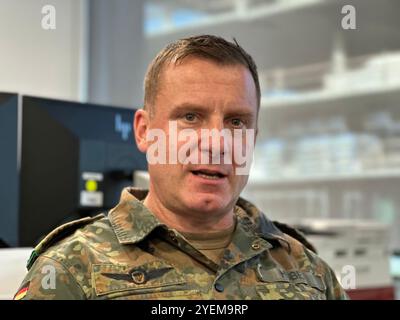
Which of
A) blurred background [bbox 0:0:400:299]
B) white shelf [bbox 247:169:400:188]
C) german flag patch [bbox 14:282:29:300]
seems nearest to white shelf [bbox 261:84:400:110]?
blurred background [bbox 0:0:400:299]

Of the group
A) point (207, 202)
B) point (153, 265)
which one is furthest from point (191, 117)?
point (153, 265)

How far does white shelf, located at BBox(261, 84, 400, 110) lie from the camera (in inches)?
107

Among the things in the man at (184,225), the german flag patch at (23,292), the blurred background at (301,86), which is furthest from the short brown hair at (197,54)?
the blurred background at (301,86)

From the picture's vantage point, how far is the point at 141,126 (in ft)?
3.60

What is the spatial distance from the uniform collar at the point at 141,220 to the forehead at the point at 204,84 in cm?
19

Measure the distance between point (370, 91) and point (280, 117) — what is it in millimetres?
474

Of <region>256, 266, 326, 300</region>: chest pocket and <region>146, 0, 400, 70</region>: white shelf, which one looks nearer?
<region>256, 266, 326, 300</region>: chest pocket

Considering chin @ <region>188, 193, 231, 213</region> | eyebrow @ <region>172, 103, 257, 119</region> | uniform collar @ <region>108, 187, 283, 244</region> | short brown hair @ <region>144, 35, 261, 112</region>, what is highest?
short brown hair @ <region>144, 35, 261, 112</region>

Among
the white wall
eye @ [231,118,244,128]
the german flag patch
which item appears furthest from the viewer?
the white wall

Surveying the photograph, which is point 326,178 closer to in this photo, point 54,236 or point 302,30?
point 302,30

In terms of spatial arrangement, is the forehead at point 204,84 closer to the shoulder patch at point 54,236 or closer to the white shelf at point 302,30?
the shoulder patch at point 54,236

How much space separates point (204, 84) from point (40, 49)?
2.77ft

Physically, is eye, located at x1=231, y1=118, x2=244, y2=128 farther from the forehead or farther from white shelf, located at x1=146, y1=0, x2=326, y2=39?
white shelf, located at x1=146, y1=0, x2=326, y2=39
